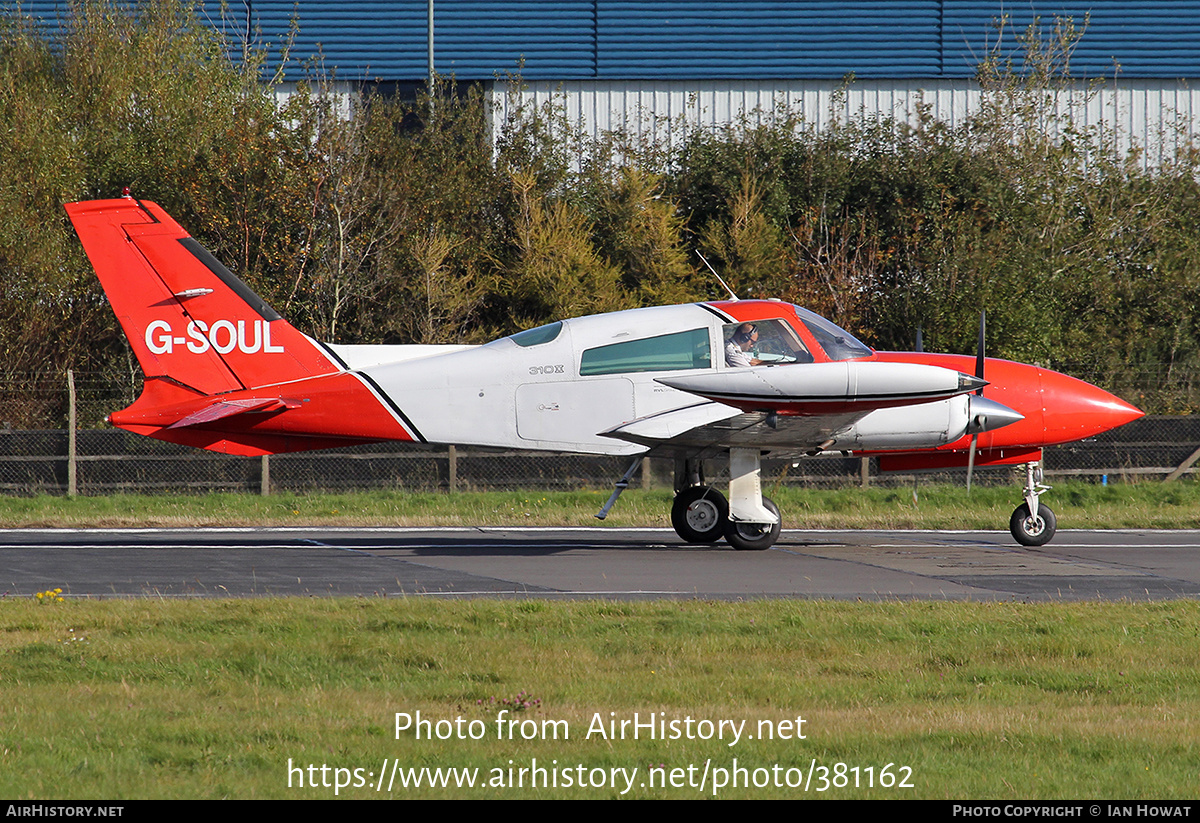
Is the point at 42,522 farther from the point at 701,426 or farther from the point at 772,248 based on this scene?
the point at 772,248

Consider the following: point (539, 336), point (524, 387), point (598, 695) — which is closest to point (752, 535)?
point (524, 387)

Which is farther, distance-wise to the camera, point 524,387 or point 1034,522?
point 1034,522

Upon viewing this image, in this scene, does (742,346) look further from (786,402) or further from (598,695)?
(598,695)

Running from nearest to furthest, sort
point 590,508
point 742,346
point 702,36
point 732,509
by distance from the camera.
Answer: point 742,346
point 732,509
point 590,508
point 702,36

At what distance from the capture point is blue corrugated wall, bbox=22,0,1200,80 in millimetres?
32781

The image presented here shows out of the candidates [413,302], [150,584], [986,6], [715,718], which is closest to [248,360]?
[150,584]

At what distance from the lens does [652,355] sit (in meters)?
13.9

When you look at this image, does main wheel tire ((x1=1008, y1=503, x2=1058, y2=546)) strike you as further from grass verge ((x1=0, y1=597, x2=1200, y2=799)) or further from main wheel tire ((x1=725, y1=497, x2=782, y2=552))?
grass verge ((x1=0, y1=597, x2=1200, y2=799))

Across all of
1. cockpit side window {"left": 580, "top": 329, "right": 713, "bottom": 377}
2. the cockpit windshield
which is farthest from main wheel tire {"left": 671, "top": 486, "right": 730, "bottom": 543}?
the cockpit windshield

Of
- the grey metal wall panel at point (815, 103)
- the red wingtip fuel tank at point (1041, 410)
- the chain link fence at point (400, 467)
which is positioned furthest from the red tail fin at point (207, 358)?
the grey metal wall panel at point (815, 103)

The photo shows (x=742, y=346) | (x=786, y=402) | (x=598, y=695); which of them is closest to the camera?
(x=598, y=695)

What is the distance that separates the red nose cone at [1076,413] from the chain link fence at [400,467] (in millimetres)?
7332

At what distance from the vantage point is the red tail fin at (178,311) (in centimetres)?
1398

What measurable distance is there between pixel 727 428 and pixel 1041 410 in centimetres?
381
